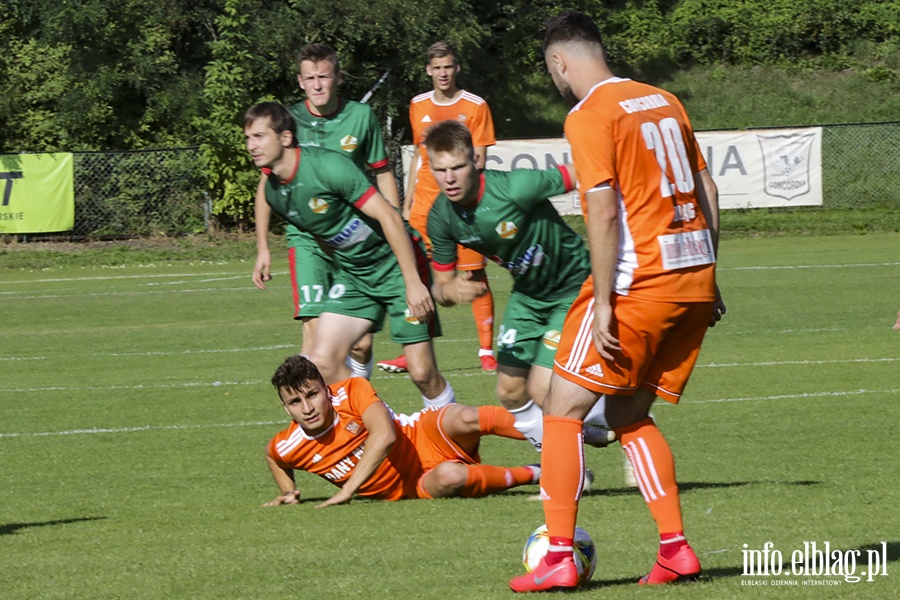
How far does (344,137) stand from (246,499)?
3.15 metres

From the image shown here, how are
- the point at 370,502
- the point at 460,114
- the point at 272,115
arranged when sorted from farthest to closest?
the point at 460,114
the point at 272,115
the point at 370,502

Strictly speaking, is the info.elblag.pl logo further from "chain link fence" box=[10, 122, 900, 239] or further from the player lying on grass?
"chain link fence" box=[10, 122, 900, 239]

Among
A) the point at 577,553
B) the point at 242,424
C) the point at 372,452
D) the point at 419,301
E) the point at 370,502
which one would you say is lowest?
the point at 242,424

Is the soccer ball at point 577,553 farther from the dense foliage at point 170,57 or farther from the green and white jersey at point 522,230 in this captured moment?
the dense foliage at point 170,57

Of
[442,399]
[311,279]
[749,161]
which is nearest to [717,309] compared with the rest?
[442,399]

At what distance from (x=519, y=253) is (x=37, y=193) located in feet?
63.8

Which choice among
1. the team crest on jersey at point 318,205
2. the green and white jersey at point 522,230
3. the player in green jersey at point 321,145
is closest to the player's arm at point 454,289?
the green and white jersey at point 522,230

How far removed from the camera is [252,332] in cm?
1399

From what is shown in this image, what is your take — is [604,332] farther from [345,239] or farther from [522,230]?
[345,239]

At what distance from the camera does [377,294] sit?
7.89m

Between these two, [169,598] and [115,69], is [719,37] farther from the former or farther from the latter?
[169,598]

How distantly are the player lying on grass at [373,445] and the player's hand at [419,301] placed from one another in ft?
1.51

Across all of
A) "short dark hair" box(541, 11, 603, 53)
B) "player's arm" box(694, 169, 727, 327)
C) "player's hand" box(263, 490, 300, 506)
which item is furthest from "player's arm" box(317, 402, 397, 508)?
"short dark hair" box(541, 11, 603, 53)

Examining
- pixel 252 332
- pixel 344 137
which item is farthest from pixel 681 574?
pixel 252 332
